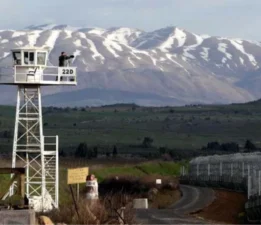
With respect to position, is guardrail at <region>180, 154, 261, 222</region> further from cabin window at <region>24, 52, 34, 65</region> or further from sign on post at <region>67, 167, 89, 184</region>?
sign on post at <region>67, 167, 89, 184</region>

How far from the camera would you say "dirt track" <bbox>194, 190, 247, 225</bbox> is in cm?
5091

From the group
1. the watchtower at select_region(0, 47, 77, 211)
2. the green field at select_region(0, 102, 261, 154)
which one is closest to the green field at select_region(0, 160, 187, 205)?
the watchtower at select_region(0, 47, 77, 211)

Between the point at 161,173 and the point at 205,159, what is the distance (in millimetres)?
9830

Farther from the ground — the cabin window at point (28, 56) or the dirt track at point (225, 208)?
the cabin window at point (28, 56)

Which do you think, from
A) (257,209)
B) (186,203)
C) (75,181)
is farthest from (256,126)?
(75,181)

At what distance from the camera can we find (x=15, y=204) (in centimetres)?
2883

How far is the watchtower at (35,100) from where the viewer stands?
52.6 m

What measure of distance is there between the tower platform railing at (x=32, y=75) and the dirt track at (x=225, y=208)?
8773mm

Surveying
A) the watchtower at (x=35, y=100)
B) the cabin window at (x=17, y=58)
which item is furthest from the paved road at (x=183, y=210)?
the cabin window at (x=17, y=58)

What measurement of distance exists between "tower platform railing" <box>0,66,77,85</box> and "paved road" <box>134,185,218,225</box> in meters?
7.75

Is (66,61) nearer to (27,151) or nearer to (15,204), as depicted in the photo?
(27,151)

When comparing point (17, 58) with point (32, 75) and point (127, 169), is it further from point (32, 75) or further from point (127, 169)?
point (127, 169)

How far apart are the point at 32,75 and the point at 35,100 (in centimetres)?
170

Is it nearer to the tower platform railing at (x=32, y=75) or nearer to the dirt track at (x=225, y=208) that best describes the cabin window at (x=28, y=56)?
the tower platform railing at (x=32, y=75)
